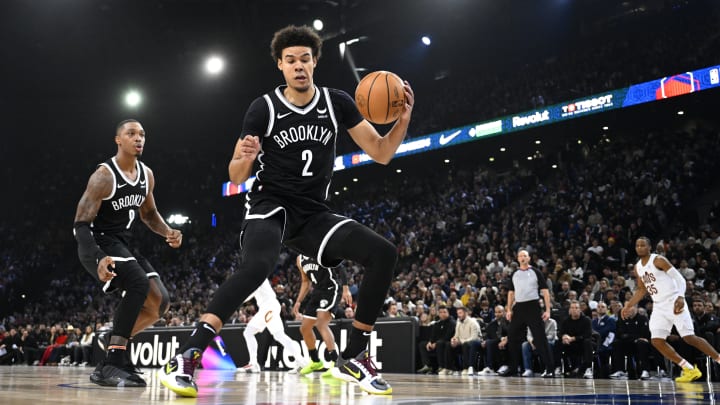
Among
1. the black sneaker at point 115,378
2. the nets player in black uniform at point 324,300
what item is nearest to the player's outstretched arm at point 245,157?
the black sneaker at point 115,378

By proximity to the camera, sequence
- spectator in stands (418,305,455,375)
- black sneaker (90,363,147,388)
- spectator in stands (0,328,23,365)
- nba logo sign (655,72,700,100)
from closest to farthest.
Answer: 1. black sneaker (90,363,147,388)
2. spectator in stands (418,305,455,375)
3. nba logo sign (655,72,700,100)
4. spectator in stands (0,328,23,365)

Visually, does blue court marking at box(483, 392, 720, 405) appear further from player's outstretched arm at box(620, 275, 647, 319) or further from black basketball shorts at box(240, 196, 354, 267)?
player's outstretched arm at box(620, 275, 647, 319)

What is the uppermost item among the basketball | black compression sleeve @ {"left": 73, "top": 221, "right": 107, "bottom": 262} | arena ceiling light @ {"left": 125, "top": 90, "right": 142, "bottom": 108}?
arena ceiling light @ {"left": 125, "top": 90, "right": 142, "bottom": 108}

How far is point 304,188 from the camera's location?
3424 millimetres

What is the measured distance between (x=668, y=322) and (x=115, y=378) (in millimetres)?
5764

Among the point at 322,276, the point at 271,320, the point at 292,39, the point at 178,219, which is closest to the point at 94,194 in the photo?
the point at 292,39

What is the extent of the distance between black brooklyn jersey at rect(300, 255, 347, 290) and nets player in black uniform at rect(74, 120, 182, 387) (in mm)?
2726

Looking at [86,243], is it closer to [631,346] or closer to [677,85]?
[631,346]

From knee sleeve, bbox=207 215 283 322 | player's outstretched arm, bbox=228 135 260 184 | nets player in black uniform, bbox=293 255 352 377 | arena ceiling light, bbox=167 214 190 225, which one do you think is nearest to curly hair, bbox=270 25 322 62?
player's outstretched arm, bbox=228 135 260 184

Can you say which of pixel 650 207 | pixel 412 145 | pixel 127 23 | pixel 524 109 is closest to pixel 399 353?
pixel 650 207

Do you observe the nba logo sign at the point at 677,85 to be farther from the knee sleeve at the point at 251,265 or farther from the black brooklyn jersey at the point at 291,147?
the knee sleeve at the point at 251,265

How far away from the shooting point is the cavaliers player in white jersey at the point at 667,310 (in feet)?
23.7

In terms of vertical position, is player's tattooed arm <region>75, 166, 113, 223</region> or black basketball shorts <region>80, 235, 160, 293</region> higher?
player's tattooed arm <region>75, 166, 113, 223</region>

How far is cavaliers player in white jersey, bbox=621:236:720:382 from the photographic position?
23.7 feet
